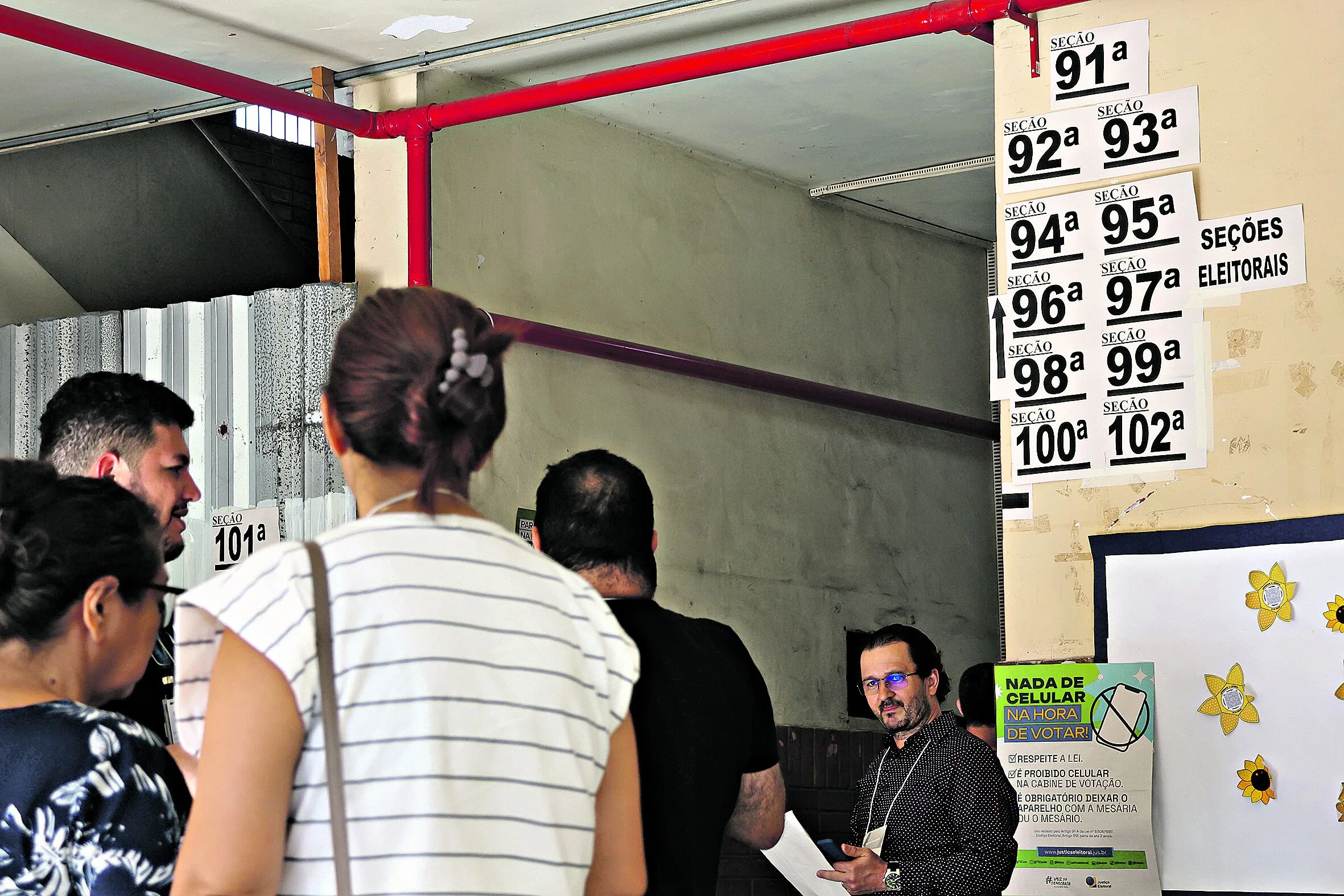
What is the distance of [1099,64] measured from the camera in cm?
448

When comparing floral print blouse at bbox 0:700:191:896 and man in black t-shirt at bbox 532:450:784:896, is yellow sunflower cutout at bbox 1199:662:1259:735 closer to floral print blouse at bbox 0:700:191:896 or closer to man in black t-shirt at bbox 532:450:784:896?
man in black t-shirt at bbox 532:450:784:896

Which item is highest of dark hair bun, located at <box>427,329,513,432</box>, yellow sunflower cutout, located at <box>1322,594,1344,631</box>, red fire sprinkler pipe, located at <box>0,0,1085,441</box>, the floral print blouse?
red fire sprinkler pipe, located at <box>0,0,1085,441</box>

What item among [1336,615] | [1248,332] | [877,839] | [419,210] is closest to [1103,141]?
[1248,332]

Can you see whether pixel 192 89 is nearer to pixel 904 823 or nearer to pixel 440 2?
pixel 440 2

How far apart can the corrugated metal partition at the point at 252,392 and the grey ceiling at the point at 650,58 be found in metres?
0.84

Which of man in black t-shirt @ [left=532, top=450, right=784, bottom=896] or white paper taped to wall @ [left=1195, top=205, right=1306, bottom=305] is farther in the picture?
white paper taped to wall @ [left=1195, top=205, right=1306, bottom=305]

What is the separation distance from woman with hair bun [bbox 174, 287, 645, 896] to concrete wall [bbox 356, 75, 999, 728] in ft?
13.3

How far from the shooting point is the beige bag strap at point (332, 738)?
1.75 metres

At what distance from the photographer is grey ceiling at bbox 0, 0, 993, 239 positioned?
546 centimetres

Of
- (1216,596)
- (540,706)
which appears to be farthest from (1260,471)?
(540,706)

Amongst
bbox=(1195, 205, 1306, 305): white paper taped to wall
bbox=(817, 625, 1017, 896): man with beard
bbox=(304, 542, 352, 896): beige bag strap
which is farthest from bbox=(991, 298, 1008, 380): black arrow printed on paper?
bbox=(304, 542, 352, 896): beige bag strap

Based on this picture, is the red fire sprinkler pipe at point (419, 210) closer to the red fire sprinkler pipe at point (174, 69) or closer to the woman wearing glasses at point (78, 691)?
the red fire sprinkler pipe at point (174, 69)

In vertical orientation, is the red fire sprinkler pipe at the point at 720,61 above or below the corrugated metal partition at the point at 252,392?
above

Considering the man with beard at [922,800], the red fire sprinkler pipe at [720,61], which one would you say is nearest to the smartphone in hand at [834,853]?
the man with beard at [922,800]
